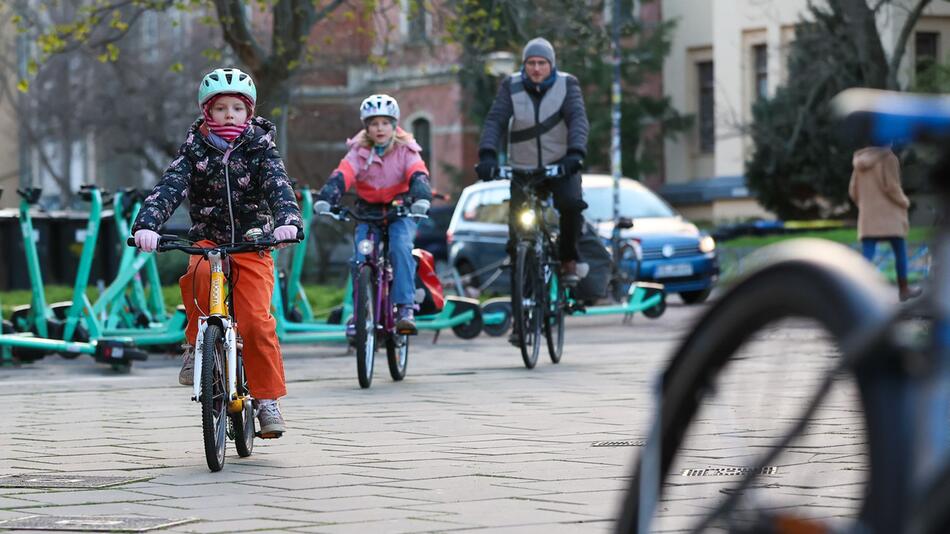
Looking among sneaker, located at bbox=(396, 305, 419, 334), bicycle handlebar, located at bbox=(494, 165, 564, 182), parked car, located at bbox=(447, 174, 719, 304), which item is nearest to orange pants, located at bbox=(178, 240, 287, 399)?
sneaker, located at bbox=(396, 305, 419, 334)

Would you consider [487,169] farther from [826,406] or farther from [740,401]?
[826,406]

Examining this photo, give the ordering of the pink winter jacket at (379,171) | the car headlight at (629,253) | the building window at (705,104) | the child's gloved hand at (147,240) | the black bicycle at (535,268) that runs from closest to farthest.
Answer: the child's gloved hand at (147,240), the pink winter jacket at (379,171), the black bicycle at (535,268), the car headlight at (629,253), the building window at (705,104)

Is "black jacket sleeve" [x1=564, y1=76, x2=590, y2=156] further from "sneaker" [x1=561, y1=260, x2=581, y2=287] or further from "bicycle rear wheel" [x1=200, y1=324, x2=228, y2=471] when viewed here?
"bicycle rear wheel" [x1=200, y1=324, x2=228, y2=471]

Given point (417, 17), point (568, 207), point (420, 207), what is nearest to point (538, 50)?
point (568, 207)

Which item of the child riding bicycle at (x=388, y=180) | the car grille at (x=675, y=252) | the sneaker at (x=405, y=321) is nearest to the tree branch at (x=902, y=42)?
the car grille at (x=675, y=252)

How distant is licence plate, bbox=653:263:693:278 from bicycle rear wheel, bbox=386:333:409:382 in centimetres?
1109

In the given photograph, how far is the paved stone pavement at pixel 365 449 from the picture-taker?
5.89 m

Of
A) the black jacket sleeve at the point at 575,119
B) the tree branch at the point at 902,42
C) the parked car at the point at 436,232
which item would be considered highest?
the tree branch at the point at 902,42

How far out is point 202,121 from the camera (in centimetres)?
812

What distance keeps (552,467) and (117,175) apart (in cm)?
6032

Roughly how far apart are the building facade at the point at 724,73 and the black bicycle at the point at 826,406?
131 feet

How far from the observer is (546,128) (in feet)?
43.9

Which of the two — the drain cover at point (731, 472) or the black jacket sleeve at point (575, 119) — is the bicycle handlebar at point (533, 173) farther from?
the drain cover at point (731, 472)

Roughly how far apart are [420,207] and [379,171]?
2.09 ft
